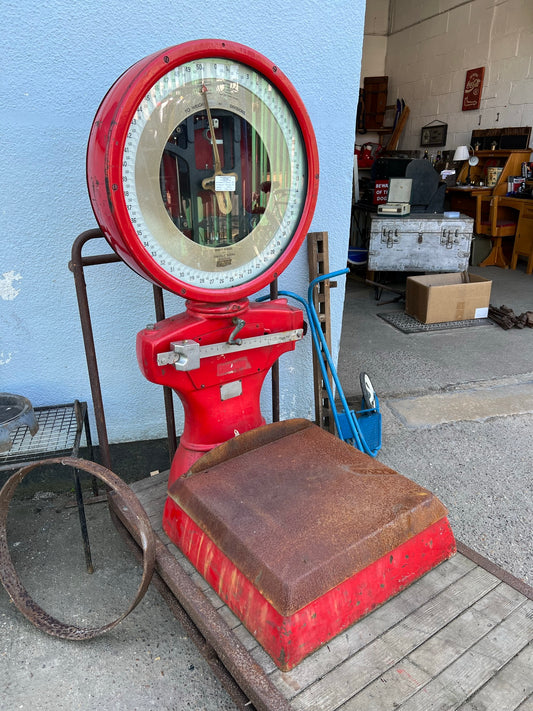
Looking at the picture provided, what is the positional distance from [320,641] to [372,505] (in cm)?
31

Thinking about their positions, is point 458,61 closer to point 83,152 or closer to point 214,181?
point 83,152

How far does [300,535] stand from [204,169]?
32.3 inches

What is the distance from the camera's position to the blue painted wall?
1.56m

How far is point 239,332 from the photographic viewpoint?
1312 millimetres

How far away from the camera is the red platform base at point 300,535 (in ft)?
3.37

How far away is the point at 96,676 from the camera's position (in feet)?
4.34

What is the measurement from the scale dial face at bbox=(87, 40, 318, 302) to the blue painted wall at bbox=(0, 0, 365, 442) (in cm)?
60

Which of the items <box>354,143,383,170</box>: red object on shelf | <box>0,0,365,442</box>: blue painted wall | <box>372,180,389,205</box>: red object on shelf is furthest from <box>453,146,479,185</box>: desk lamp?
<box>0,0,365,442</box>: blue painted wall

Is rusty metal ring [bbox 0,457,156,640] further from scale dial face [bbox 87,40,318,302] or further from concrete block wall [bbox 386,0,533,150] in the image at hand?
concrete block wall [bbox 386,0,533,150]

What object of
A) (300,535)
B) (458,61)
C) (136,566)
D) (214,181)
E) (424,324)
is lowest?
(136,566)

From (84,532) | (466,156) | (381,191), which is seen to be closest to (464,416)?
(84,532)

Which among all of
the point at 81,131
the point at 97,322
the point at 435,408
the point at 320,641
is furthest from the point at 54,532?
the point at 435,408

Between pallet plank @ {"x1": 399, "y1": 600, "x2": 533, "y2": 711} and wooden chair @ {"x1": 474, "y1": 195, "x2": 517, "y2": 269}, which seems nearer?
pallet plank @ {"x1": 399, "y1": 600, "x2": 533, "y2": 711}

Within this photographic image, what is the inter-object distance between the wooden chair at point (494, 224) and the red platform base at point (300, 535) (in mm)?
5179
